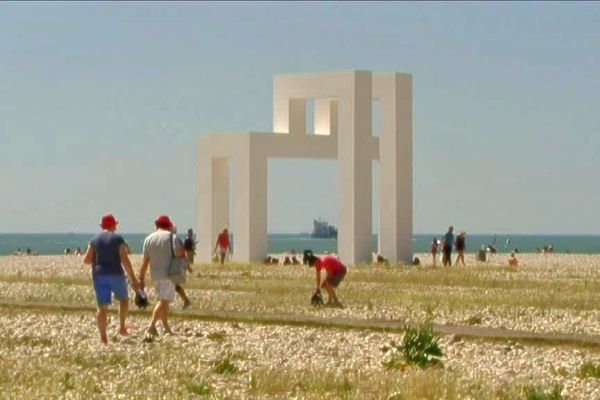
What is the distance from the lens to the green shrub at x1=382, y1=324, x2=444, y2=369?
49.3 feet

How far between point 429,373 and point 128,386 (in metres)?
2.79

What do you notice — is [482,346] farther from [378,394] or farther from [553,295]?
[553,295]

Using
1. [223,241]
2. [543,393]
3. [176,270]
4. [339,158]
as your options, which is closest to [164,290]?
[176,270]

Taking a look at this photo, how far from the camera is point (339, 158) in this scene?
139ft

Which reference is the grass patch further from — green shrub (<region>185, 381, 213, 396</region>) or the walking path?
green shrub (<region>185, 381, 213, 396</region>)

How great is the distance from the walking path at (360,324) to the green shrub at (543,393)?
5.00 meters

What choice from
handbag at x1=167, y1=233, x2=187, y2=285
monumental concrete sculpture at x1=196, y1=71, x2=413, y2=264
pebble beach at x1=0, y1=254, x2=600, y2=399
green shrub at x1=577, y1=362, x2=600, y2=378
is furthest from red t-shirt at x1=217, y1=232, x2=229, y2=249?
green shrub at x1=577, y1=362, x2=600, y2=378

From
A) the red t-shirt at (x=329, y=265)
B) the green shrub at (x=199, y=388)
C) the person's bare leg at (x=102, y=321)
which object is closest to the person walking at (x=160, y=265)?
the person's bare leg at (x=102, y=321)

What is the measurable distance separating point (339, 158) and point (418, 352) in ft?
89.5

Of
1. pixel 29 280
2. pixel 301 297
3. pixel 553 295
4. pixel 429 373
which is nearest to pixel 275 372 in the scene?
pixel 429 373

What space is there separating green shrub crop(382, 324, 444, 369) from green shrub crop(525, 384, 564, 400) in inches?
100

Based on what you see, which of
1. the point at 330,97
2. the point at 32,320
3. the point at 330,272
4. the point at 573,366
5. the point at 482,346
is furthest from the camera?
the point at 330,97

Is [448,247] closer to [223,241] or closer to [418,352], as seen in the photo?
[223,241]

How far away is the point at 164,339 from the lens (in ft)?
58.6
